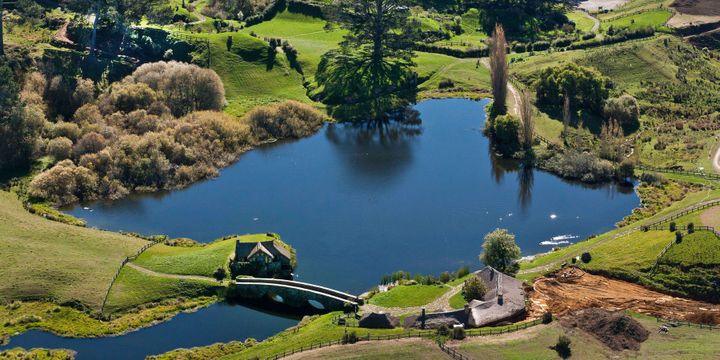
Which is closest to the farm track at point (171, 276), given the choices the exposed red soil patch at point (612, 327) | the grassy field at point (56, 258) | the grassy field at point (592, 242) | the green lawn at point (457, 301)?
the grassy field at point (56, 258)

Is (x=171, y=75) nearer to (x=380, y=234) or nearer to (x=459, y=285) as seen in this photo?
(x=380, y=234)

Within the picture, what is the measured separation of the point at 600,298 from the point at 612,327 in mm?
10096

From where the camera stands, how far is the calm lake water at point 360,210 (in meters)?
117

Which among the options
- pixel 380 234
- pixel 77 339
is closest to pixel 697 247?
pixel 380 234

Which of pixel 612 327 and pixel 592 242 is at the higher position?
pixel 592 242

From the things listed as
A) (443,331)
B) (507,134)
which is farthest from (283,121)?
(443,331)

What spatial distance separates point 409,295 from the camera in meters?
112

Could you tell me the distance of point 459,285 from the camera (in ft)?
371

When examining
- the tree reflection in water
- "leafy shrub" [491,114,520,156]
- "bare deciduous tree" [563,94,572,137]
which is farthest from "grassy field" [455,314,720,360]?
"bare deciduous tree" [563,94,572,137]

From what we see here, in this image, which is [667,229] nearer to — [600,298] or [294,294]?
[600,298]

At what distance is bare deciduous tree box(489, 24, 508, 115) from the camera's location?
17000 centimetres

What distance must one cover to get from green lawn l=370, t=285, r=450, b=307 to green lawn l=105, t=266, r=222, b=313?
1935 cm

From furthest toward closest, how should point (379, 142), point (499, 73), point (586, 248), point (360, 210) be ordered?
1. point (499, 73)
2. point (379, 142)
3. point (360, 210)
4. point (586, 248)

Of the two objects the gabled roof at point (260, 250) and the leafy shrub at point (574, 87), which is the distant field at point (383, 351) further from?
the leafy shrub at point (574, 87)
